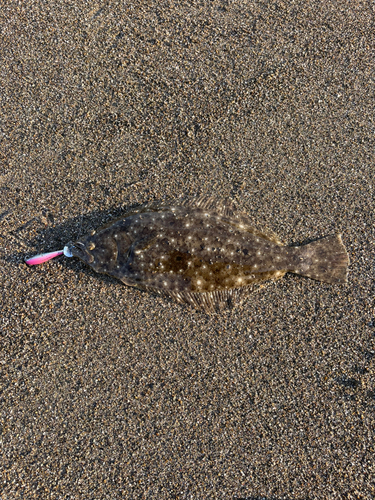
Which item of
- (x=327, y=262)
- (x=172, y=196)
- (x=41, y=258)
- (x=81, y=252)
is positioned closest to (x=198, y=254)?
(x=172, y=196)

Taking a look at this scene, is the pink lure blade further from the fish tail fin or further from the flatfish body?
the fish tail fin

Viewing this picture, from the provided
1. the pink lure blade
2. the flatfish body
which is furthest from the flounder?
the pink lure blade

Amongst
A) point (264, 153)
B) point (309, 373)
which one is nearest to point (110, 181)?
point (264, 153)

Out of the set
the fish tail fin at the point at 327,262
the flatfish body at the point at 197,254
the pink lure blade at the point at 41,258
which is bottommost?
the fish tail fin at the point at 327,262

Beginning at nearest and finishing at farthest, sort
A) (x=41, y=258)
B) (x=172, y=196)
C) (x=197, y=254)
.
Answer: (x=197, y=254) < (x=41, y=258) < (x=172, y=196)

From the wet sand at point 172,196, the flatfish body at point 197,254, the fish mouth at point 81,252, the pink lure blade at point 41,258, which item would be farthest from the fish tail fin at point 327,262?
the pink lure blade at point 41,258

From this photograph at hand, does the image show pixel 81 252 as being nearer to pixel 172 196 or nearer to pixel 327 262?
pixel 172 196

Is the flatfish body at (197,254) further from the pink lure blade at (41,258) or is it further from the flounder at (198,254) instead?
the pink lure blade at (41,258)
